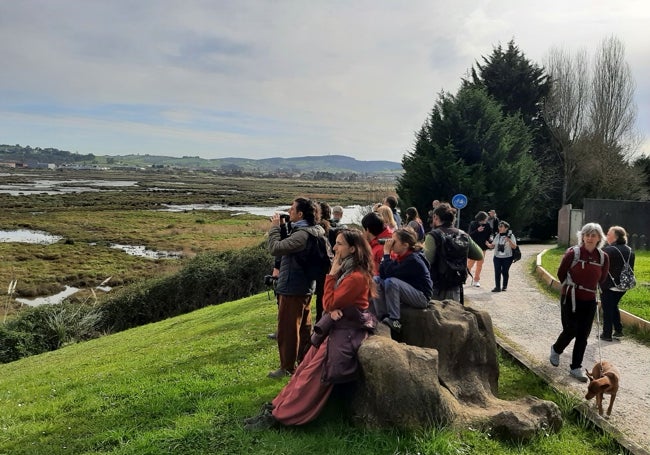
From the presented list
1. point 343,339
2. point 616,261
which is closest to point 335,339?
point 343,339

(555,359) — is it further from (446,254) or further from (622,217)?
(622,217)

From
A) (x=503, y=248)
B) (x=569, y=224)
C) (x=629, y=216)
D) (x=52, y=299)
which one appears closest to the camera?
(x=503, y=248)

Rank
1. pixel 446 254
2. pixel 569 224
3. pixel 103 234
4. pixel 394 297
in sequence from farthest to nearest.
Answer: pixel 103 234
pixel 569 224
pixel 446 254
pixel 394 297

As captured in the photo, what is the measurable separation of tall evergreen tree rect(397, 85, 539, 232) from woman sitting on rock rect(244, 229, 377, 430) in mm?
18219

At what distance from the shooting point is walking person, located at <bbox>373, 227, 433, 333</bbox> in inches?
219

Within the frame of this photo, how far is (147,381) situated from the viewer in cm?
721

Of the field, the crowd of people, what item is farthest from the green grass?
the field

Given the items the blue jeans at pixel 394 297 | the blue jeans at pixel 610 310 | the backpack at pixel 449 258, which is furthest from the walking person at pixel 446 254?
the blue jeans at pixel 610 310

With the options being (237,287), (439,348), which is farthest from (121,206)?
(439,348)

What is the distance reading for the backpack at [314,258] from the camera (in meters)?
6.26

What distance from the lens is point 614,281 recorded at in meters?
8.16

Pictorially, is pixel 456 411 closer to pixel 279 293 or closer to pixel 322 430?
pixel 322 430

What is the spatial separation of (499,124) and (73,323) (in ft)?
67.0

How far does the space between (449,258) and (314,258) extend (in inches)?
79.0
